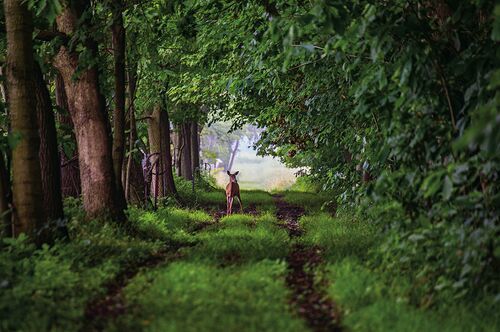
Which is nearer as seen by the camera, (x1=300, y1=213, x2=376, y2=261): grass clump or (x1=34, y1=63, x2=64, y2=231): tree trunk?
(x1=300, y1=213, x2=376, y2=261): grass clump

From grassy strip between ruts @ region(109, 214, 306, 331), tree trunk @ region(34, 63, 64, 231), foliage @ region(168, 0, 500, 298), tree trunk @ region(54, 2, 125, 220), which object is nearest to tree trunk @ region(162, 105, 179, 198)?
tree trunk @ region(54, 2, 125, 220)

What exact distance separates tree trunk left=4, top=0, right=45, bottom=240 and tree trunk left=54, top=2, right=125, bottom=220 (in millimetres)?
2239

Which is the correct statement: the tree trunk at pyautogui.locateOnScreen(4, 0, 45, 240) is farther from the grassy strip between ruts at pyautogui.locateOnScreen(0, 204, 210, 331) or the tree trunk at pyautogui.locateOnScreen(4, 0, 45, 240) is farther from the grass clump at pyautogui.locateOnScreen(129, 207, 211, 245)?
the grass clump at pyautogui.locateOnScreen(129, 207, 211, 245)

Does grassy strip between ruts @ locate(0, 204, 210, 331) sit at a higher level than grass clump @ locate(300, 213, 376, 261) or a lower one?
higher

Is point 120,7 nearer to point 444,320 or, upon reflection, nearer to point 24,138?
point 24,138

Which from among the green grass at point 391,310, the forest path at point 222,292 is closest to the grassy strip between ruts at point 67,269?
the forest path at point 222,292

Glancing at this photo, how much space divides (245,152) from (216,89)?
131606 mm

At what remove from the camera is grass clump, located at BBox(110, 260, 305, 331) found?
4.29 meters

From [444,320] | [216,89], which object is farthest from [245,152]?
[444,320]

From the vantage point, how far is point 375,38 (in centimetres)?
537

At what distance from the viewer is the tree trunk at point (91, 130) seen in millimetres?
8945

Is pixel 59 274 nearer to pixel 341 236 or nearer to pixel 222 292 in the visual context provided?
pixel 222 292

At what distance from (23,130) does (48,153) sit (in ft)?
5.94

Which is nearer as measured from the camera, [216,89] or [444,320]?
[444,320]
